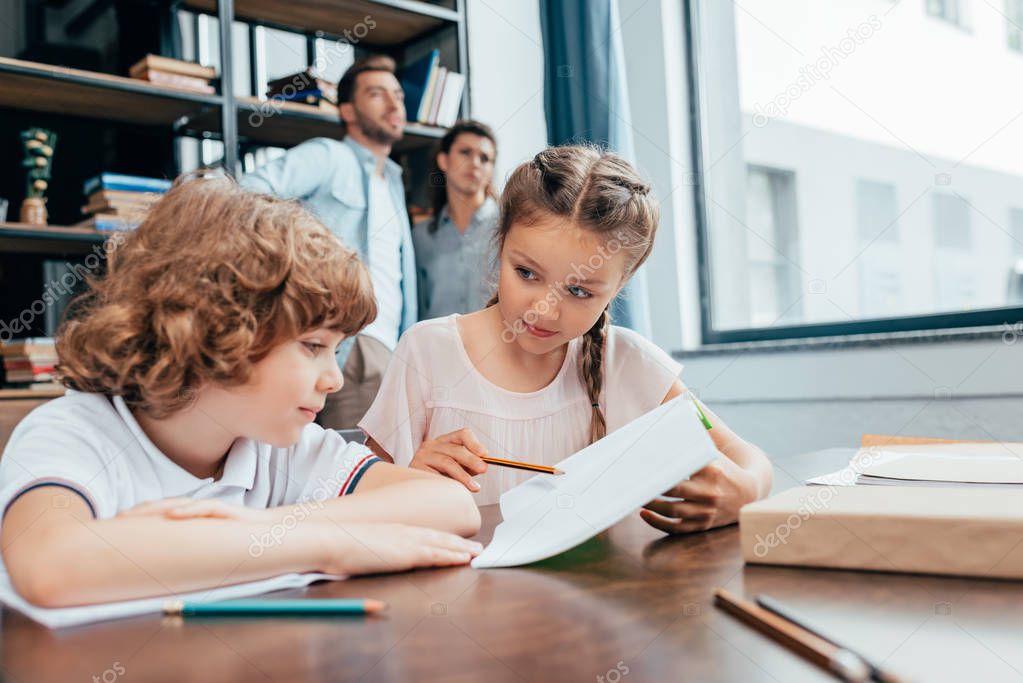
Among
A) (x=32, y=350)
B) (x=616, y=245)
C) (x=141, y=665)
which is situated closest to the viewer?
(x=141, y=665)

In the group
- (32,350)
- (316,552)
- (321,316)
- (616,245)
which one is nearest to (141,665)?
(316,552)

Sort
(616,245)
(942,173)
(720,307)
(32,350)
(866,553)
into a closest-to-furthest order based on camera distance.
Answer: (866,553), (616,245), (32,350), (942,173), (720,307)

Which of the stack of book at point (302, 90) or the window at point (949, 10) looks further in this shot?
the stack of book at point (302, 90)

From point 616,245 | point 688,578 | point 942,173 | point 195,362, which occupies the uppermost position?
point 942,173

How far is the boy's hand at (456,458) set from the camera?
939 mm

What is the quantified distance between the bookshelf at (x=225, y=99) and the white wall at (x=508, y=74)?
0.64ft

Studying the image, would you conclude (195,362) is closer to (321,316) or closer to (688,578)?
(321,316)

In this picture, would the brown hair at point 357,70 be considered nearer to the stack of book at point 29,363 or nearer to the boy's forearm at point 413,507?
the stack of book at point 29,363

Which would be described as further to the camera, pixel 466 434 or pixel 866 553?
pixel 466 434

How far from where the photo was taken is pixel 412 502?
72 centimetres

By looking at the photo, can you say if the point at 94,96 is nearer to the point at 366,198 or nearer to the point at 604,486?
the point at 366,198

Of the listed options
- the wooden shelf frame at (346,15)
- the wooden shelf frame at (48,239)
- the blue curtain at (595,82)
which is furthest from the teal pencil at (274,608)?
the wooden shelf frame at (346,15)

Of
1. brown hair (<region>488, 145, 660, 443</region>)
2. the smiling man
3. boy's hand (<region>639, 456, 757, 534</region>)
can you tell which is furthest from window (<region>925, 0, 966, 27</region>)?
boy's hand (<region>639, 456, 757, 534</region>)

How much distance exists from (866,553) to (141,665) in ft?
1.45
